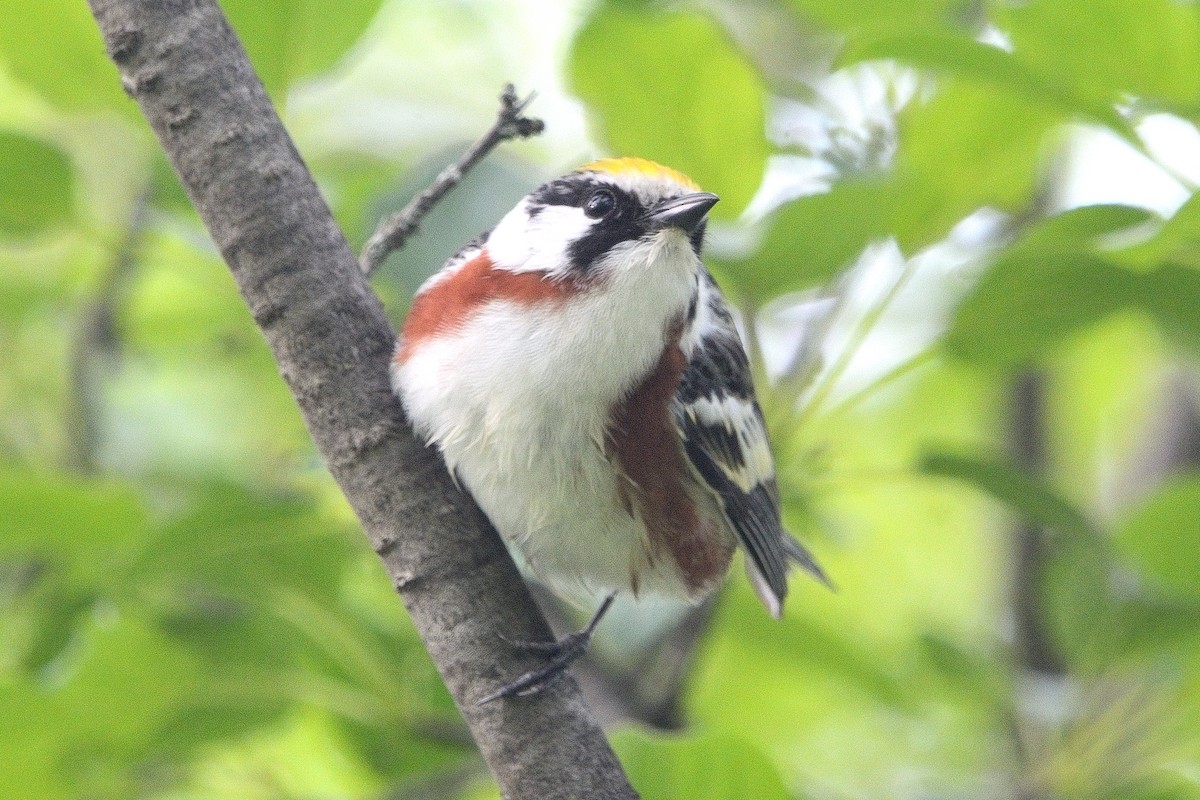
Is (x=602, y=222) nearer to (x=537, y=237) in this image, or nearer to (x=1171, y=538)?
(x=537, y=237)

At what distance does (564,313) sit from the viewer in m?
2.37

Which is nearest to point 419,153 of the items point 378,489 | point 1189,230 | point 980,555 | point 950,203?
point 950,203

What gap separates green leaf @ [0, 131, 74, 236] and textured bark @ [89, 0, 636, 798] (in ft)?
1.75

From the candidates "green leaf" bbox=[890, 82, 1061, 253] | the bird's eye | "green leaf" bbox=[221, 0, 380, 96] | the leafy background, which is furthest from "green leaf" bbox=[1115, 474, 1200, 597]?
"green leaf" bbox=[221, 0, 380, 96]

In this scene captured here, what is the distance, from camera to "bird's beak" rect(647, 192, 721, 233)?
7.64 feet

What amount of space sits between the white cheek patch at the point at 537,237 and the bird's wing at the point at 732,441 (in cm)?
29

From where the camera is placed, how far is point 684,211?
2.35 meters

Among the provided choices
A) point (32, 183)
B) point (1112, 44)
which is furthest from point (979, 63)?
point (32, 183)

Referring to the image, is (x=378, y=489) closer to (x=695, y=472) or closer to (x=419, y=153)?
(x=695, y=472)

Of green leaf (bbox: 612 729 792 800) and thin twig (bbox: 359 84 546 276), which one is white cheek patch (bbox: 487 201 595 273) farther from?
green leaf (bbox: 612 729 792 800)

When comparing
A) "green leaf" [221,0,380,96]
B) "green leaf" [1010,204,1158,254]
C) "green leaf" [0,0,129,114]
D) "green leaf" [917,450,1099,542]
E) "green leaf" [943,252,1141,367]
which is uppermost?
"green leaf" [0,0,129,114]

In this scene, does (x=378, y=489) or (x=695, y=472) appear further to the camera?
(x=695, y=472)

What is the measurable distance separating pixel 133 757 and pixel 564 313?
1252 millimetres

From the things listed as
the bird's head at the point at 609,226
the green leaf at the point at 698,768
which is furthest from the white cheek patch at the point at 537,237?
the green leaf at the point at 698,768
